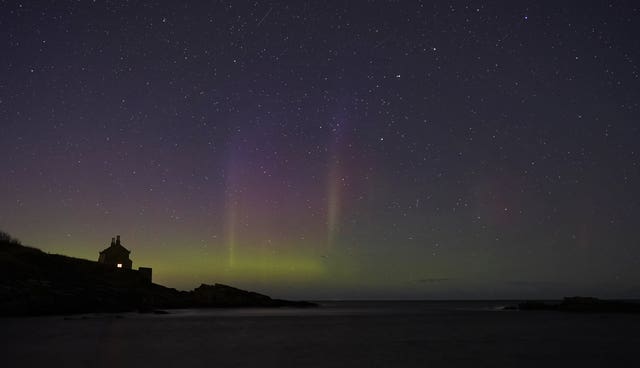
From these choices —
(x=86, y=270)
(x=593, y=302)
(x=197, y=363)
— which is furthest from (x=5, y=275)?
(x=593, y=302)

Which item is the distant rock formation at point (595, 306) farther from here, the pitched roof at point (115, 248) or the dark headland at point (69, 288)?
the pitched roof at point (115, 248)

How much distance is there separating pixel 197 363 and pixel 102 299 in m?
45.1

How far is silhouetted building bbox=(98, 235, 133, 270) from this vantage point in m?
86.4

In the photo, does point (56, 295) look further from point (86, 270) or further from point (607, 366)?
point (607, 366)

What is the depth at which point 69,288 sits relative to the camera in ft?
208

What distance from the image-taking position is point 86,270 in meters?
76.4

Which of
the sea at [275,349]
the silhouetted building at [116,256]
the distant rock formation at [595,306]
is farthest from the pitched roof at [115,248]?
the distant rock formation at [595,306]

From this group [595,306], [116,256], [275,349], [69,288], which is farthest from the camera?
[595,306]

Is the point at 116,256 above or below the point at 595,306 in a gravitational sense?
above

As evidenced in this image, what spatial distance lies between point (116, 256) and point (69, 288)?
77.7 feet

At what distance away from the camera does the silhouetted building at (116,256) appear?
86.4 m

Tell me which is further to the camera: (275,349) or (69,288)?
(69,288)

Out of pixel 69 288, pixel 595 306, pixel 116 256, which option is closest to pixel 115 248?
pixel 116 256

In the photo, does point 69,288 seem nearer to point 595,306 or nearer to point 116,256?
point 116,256
